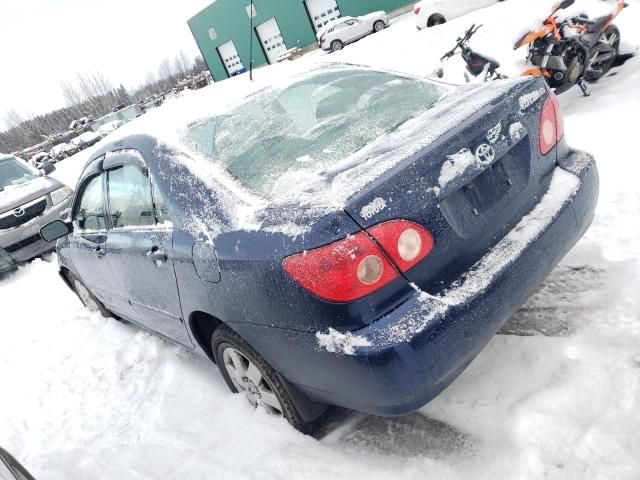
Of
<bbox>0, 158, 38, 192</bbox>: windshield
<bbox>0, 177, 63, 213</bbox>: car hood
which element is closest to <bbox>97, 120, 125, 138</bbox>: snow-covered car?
<bbox>0, 158, 38, 192</bbox>: windshield

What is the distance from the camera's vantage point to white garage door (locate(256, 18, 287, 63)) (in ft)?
107

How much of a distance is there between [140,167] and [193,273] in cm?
75

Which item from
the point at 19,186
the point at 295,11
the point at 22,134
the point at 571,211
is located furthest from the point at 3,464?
the point at 22,134

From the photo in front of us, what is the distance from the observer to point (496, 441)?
78.9 inches

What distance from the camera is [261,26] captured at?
3334cm

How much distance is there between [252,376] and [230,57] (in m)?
39.1

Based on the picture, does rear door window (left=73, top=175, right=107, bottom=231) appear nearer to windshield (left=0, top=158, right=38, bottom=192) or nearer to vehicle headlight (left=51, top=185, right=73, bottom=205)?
vehicle headlight (left=51, top=185, right=73, bottom=205)

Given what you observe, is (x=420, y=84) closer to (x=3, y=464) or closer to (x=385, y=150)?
(x=385, y=150)

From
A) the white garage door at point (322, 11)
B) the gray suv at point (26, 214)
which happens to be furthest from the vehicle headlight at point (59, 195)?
the white garage door at point (322, 11)

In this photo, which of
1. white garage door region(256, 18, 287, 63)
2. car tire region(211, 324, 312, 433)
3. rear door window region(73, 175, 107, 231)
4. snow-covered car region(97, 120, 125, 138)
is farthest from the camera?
snow-covered car region(97, 120, 125, 138)

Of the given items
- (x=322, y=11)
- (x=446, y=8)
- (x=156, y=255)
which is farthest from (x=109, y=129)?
(x=156, y=255)

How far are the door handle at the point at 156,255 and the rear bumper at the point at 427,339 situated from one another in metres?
0.87

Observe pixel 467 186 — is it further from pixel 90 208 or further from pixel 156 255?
pixel 90 208

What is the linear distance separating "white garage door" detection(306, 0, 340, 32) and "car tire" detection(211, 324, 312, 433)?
2965 centimetres
